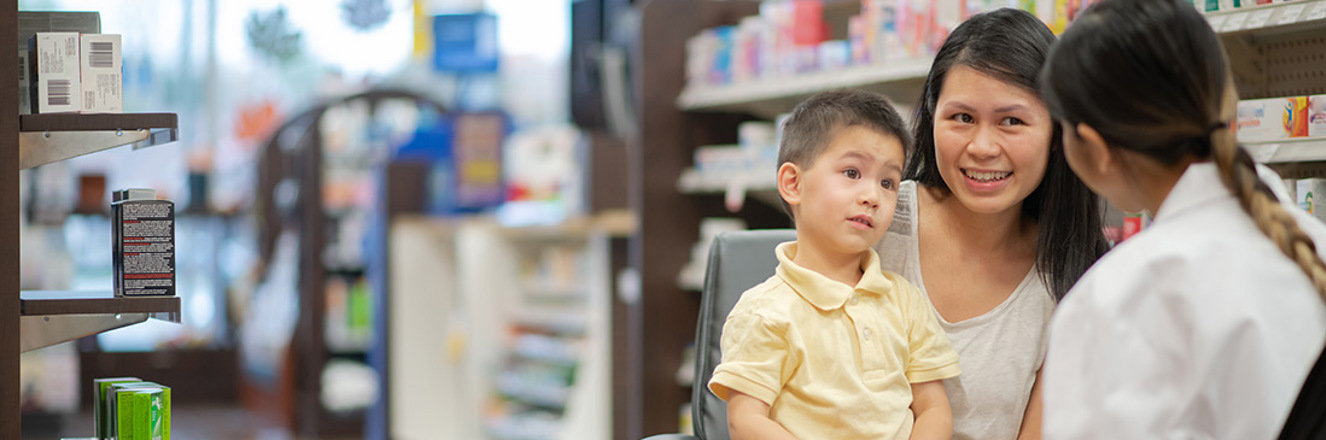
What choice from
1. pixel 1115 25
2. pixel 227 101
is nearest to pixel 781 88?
pixel 1115 25

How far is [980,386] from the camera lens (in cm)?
196

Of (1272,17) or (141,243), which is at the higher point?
(1272,17)

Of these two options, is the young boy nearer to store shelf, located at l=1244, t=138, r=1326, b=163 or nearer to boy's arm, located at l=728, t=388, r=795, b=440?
boy's arm, located at l=728, t=388, r=795, b=440

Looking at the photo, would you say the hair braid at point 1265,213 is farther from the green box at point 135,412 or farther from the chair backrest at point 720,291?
the green box at point 135,412

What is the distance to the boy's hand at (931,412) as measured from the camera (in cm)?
181

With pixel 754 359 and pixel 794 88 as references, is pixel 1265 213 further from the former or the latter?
pixel 794 88

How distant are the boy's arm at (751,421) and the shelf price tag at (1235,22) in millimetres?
1679

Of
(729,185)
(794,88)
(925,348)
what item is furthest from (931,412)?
(729,185)

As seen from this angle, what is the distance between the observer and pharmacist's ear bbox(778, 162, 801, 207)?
1.85 metres

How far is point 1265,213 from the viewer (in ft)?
4.25

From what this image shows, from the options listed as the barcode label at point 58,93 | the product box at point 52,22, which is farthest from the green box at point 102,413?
the product box at point 52,22

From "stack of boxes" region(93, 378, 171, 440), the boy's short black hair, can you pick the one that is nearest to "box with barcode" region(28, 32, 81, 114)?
"stack of boxes" region(93, 378, 171, 440)

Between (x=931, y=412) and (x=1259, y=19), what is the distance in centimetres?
147

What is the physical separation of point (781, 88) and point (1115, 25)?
276cm
